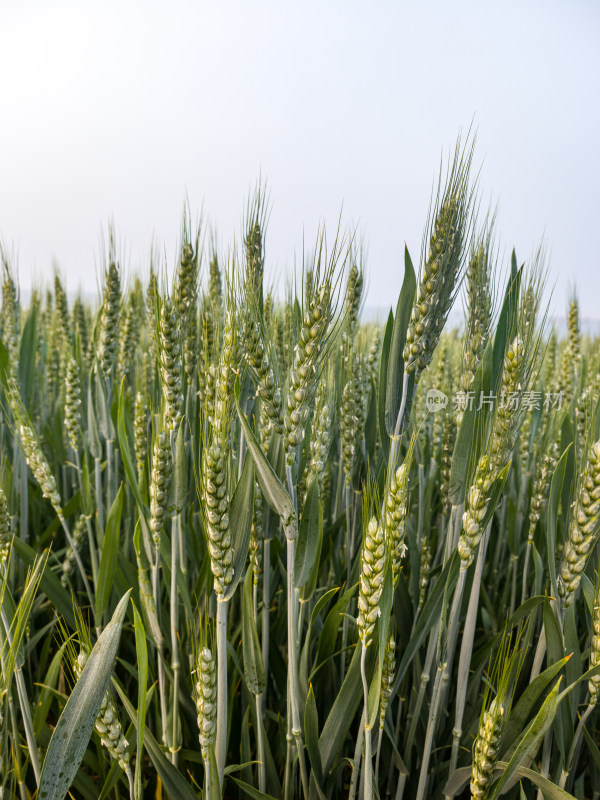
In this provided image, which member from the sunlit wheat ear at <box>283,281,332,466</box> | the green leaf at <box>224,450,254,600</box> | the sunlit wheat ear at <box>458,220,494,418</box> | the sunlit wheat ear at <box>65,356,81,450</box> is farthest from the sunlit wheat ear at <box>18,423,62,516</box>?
the sunlit wheat ear at <box>458,220,494,418</box>

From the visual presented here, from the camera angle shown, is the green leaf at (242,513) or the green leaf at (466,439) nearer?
the green leaf at (242,513)

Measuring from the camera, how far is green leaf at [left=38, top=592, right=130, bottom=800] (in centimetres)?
69

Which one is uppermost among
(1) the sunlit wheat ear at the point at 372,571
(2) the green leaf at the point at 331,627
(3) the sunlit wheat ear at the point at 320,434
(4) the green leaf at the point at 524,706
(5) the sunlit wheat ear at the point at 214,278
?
(5) the sunlit wheat ear at the point at 214,278

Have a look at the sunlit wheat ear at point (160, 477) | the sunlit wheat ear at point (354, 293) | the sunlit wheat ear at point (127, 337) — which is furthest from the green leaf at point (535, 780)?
the sunlit wheat ear at point (127, 337)

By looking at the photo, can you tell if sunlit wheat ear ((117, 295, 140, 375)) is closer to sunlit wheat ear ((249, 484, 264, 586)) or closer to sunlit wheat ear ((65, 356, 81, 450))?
sunlit wheat ear ((65, 356, 81, 450))

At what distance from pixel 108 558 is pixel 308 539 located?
48 cm

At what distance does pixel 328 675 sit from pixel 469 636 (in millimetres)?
365

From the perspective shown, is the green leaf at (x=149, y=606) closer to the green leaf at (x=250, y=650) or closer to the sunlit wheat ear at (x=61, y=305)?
the green leaf at (x=250, y=650)

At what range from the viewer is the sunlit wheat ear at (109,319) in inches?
53.6

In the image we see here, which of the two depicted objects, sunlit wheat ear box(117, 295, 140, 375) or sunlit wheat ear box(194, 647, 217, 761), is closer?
sunlit wheat ear box(194, 647, 217, 761)

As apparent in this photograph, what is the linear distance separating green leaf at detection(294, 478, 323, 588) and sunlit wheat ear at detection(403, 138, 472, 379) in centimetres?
29

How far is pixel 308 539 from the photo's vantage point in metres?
0.90

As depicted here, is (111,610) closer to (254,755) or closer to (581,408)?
(254,755)

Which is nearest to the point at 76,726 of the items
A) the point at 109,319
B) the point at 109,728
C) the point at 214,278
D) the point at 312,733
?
the point at 109,728
